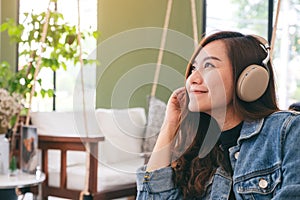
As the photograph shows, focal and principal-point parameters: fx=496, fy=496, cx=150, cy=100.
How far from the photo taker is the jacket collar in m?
1.08

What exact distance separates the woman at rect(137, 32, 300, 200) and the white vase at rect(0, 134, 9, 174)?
179 centimetres

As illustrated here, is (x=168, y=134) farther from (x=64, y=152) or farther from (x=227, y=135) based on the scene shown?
(x=64, y=152)

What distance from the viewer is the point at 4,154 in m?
2.86

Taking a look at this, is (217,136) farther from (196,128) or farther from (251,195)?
(251,195)

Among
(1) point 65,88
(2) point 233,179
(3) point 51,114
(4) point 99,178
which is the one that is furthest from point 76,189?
(1) point 65,88

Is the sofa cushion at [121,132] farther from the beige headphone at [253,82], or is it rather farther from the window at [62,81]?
the window at [62,81]

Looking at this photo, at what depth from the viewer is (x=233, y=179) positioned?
3.55 feet

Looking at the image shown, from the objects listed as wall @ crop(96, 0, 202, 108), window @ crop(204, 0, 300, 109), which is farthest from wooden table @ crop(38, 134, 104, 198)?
window @ crop(204, 0, 300, 109)

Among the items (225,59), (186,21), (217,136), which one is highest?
(186,21)

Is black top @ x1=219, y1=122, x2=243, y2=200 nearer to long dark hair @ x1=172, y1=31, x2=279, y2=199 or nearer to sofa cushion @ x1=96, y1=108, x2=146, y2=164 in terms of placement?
long dark hair @ x1=172, y1=31, x2=279, y2=199

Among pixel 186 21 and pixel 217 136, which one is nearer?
pixel 217 136

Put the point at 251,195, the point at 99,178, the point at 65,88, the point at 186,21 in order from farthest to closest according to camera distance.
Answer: the point at 65,88
the point at 186,21
the point at 99,178
the point at 251,195

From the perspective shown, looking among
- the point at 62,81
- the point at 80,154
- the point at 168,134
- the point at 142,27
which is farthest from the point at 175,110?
the point at 62,81

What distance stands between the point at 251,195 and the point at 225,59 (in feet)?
0.98
